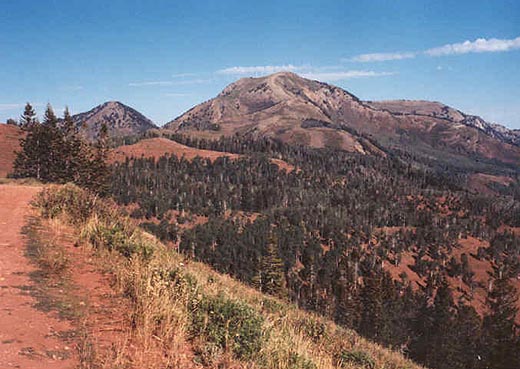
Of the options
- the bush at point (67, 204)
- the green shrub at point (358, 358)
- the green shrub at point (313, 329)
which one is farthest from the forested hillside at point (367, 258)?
the green shrub at point (358, 358)

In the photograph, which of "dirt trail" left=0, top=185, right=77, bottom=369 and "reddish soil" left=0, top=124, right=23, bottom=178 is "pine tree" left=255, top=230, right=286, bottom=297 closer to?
"dirt trail" left=0, top=185, right=77, bottom=369

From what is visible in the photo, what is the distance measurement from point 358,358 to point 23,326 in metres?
8.16

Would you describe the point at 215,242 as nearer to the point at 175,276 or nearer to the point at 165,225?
the point at 165,225

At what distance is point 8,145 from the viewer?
13988 cm

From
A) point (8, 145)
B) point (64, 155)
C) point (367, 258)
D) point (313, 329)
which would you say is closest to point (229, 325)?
point (313, 329)

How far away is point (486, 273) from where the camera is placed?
163625 millimetres

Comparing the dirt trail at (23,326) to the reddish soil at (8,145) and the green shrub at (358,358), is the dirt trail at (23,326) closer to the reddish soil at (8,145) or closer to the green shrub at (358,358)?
the green shrub at (358,358)

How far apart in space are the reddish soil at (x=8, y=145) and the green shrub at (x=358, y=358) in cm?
12867

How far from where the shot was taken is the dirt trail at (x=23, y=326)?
5.49 metres

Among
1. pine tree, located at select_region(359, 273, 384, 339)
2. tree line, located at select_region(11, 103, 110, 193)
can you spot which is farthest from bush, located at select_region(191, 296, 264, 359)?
pine tree, located at select_region(359, 273, 384, 339)

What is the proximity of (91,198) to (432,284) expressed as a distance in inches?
5733

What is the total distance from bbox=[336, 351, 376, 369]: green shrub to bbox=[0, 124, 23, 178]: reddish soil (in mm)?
128669

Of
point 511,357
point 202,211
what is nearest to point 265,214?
point 202,211

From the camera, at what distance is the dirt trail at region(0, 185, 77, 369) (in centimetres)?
549
